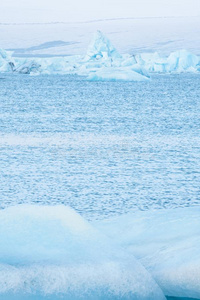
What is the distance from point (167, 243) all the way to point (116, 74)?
56.0m

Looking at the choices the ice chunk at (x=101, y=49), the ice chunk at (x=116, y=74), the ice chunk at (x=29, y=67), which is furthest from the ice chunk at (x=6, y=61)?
the ice chunk at (x=116, y=74)

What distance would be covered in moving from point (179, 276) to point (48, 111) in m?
25.4

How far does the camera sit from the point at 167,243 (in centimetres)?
477

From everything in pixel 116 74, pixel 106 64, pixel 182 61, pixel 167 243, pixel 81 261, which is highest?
pixel 81 261

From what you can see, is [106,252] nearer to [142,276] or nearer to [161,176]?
[142,276]

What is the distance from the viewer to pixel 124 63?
63969mm

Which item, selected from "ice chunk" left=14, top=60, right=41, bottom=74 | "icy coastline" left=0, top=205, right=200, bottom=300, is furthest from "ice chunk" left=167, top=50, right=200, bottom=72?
"icy coastline" left=0, top=205, right=200, bottom=300

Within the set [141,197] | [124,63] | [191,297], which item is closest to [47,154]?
[141,197]

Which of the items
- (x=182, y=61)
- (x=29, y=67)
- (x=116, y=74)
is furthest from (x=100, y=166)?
(x=29, y=67)

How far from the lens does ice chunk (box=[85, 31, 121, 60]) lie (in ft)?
208

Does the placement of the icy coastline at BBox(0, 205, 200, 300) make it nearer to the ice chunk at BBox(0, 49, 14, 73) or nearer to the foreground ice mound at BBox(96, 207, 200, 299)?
the foreground ice mound at BBox(96, 207, 200, 299)

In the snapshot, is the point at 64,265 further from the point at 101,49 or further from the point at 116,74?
the point at 101,49

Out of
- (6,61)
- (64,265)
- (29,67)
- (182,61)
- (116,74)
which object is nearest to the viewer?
(64,265)

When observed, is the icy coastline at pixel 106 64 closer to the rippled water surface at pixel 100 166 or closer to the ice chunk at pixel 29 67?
the ice chunk at pixel 29 67
